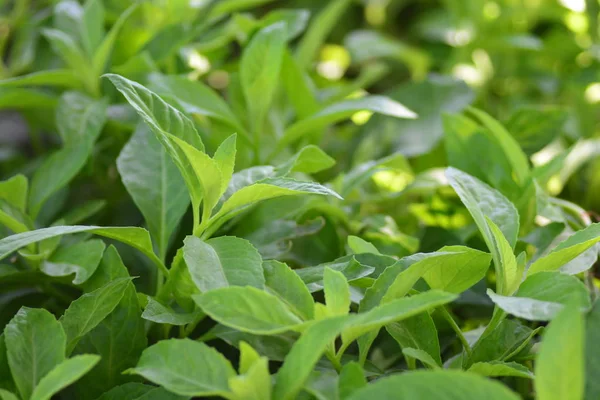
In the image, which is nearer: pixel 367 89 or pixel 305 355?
pixel 305 355

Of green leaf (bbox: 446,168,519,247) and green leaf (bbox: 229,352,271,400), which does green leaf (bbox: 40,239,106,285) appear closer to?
green leaf (bbox: 229,352,271,400)

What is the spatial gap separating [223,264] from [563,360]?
0.70ft

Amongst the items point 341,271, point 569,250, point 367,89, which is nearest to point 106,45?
point 341,271

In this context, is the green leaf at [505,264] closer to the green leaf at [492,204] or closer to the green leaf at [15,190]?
the green leaf at [492,204]

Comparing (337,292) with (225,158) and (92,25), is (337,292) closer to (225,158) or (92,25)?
(225,158)

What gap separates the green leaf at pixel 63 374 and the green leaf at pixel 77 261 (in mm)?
117

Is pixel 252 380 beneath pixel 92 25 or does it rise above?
beneath

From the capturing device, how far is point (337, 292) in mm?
396

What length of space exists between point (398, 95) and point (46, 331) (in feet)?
1.89

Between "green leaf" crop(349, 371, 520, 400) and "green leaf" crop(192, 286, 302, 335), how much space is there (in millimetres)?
80

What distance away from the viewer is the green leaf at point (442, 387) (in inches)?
12.1

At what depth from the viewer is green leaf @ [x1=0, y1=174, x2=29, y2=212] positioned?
0.55 metres

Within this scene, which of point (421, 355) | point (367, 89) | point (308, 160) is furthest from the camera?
point (367, 89)

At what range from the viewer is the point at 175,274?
475 mm
